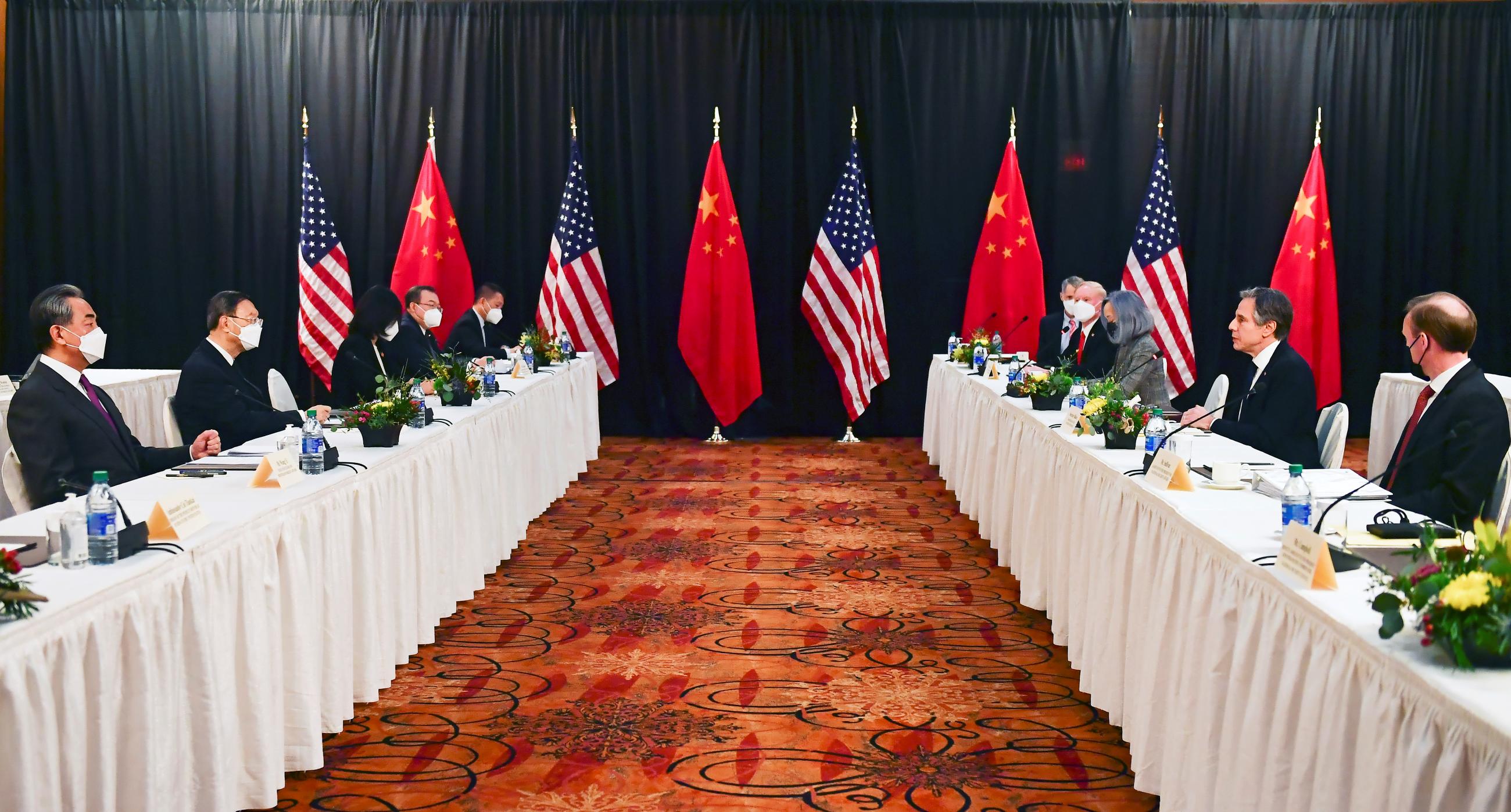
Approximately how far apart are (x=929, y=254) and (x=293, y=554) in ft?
23.8

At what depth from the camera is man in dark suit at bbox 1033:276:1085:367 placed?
8.02 meters

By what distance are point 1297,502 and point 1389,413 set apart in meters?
5.60

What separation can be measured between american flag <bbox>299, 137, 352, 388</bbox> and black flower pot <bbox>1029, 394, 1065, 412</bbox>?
563 centimetres

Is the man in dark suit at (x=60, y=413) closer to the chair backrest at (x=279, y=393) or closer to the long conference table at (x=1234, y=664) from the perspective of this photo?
the chair backrest at (x=279, y=393)

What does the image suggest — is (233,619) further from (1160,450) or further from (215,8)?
(215,8)

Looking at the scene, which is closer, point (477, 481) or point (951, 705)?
point (951, 705)

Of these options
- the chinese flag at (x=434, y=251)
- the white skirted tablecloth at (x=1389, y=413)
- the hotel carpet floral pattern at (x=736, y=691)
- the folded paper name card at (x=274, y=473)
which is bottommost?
the hotel carpet floral pattern at (x=736, y=691)

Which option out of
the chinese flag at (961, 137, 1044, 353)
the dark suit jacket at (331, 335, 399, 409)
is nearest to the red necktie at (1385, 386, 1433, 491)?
the dark suit jacket at (331, 335, 399, 409)

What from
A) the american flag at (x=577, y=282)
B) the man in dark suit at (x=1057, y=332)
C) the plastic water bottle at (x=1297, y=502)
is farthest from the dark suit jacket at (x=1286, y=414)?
the american flag at (x=577, y=282)

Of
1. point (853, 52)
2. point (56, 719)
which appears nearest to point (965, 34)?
point (853, 52)

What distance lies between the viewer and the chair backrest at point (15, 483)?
382cm

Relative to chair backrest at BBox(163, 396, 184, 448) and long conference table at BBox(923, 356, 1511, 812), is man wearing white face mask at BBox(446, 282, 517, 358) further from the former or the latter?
long conference table at BBox(923, 356, 1511, 812)

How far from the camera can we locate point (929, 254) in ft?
32.3

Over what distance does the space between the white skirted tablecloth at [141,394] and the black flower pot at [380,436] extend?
10.5 ft
